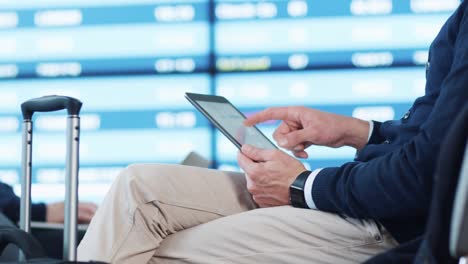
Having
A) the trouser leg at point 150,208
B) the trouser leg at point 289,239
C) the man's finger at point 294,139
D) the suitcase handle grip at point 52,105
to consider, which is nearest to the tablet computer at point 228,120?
the man's finger at point 294,139

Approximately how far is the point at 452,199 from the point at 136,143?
11.3 ft

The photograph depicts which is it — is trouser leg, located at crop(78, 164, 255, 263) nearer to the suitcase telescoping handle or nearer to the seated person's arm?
the suitcase telescoping handle

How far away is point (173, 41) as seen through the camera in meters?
4.78

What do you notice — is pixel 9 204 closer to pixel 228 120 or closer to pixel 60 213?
pixel 60 213

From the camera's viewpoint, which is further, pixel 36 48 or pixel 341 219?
pixel 36 48

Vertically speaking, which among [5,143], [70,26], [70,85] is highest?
[70,26]

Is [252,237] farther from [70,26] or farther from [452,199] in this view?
[70,26]

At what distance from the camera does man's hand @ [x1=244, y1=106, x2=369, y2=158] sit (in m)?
2.50

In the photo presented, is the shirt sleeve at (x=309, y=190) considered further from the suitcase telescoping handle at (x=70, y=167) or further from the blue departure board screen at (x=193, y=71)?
the blue departure board screen at (x=193, y=71)

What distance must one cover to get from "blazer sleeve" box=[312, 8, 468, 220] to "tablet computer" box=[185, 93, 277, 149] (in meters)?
0.34

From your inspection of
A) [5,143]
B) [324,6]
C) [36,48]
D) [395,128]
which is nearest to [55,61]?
[36,48]

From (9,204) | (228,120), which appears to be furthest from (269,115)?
(9,204)

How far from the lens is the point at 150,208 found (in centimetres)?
215

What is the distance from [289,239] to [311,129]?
0.50 metres
